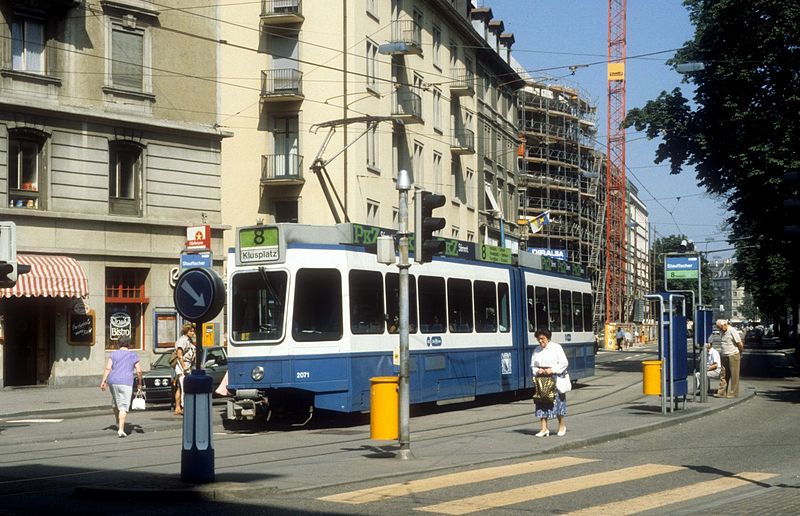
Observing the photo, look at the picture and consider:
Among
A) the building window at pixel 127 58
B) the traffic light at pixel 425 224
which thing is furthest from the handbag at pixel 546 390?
the building window at pixel 127 58

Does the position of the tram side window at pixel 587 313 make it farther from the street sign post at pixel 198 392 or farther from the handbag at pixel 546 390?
the street sign post at pixel 198 392

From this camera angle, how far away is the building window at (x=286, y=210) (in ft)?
142

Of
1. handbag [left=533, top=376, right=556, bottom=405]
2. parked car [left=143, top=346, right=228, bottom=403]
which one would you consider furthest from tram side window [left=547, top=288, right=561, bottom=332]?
handbag [left=533, top=376, right=556, bottom=405]

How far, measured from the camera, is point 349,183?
4162 cm

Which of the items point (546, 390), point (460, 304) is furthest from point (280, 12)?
point (546, 390)

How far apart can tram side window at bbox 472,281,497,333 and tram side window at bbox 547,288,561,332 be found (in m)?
3.60

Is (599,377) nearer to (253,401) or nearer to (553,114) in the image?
(253,401)

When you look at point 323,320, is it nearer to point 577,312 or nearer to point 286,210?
point 577,312

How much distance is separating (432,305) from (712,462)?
28.5 feet

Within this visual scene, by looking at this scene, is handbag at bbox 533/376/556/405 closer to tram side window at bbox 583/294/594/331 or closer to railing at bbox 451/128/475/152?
tram side window at bbox 583/294/594/331

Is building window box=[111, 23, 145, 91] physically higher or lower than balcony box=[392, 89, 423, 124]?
lower

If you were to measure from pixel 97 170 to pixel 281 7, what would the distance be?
41.8 feet

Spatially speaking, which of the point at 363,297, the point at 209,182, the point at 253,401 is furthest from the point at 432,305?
the point at 209,182

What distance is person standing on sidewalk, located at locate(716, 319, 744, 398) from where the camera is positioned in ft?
82.4
